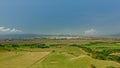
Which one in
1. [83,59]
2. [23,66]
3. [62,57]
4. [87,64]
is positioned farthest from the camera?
[62,57]

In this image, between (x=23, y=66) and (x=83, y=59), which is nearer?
(x=23, y=66)

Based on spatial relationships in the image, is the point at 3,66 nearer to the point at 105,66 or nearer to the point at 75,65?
the point at 75,65

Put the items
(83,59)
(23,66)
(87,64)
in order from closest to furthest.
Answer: (23,66) → (87,64) → (83,59)

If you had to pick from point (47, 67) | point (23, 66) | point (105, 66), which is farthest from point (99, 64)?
point (23, 66)

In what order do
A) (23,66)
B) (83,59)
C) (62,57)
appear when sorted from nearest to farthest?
(23,66) → (83,59) → (62,57)

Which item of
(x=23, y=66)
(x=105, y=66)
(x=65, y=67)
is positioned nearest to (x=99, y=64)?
(x=105, y=66)

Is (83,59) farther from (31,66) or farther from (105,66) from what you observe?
(31,66)

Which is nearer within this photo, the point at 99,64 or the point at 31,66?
the point at 31,66

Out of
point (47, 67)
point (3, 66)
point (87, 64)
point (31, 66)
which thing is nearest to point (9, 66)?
point (3, 66)

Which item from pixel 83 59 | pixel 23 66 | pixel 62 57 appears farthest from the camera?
pixel 62 57
